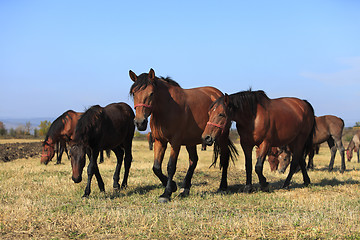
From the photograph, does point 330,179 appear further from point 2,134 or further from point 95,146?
point 2,134

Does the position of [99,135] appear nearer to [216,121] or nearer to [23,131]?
[216,121]

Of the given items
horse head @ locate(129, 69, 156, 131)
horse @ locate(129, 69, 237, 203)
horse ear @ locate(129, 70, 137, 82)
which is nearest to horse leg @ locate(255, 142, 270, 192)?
horse @ locate(129, 69, 237, 203)

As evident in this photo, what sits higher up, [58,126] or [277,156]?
[58,126]

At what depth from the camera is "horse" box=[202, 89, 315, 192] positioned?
770 cm

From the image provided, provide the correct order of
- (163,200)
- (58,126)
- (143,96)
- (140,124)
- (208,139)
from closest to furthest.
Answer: (140,124) < (143,96) < (163,200) < (208,139) < (58,126)

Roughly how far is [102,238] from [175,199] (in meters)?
2.93

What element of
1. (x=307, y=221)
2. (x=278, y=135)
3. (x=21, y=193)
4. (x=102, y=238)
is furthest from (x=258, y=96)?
(x=21, y=193)

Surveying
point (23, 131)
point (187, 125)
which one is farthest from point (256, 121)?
point (23, 131)

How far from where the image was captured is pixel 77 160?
757 cm

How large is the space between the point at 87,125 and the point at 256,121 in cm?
381

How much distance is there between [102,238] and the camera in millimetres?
4703

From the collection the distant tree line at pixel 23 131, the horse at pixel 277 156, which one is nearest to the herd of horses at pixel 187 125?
the horse at pixel 277 156

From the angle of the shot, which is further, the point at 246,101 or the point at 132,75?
the point at 246,101

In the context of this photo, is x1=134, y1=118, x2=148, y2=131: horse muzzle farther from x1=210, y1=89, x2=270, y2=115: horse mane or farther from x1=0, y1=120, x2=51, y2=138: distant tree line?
x1=0, y1=120, x2=51, y2=138: distant tree line
